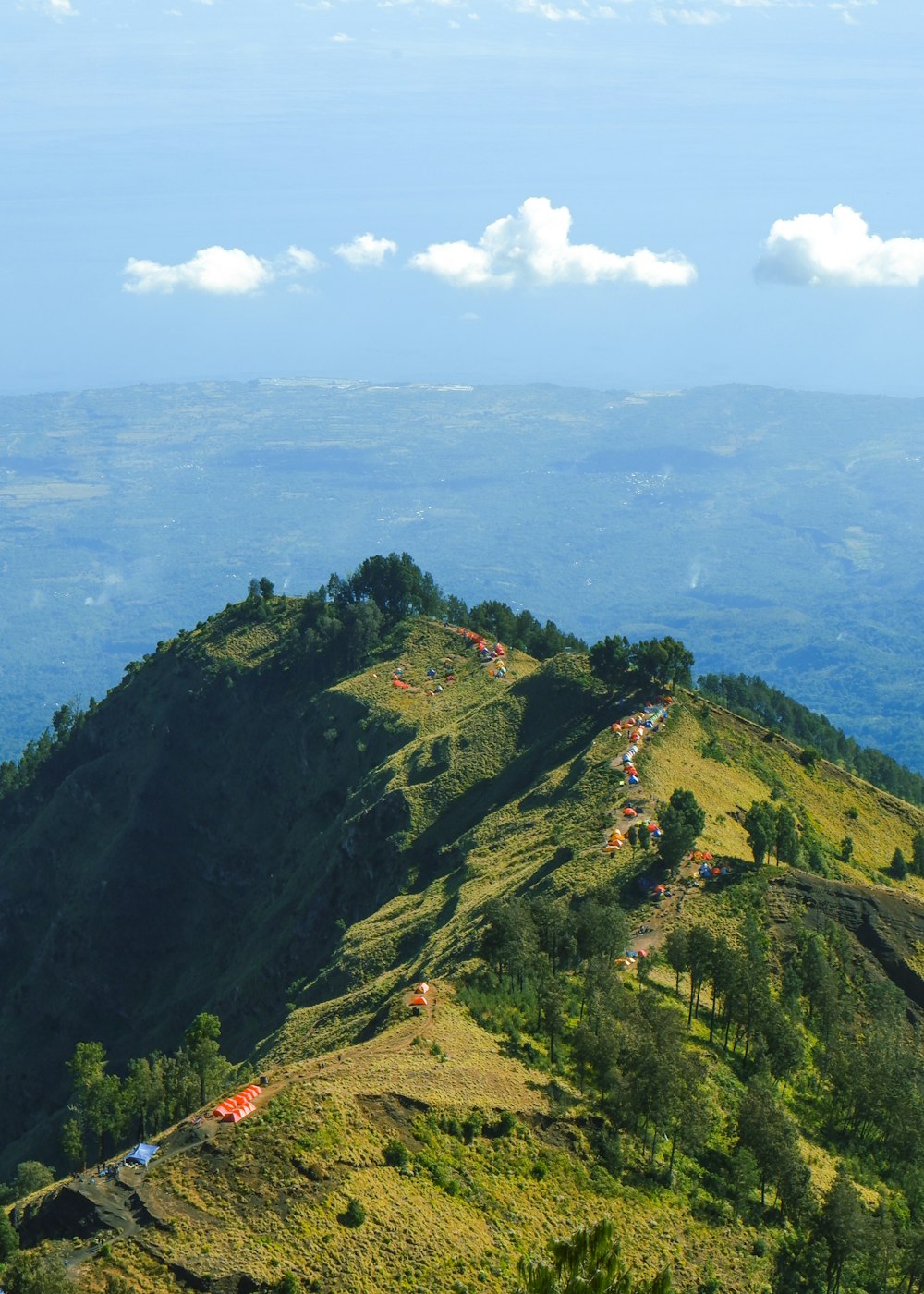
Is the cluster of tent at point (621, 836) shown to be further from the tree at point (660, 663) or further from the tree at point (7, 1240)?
the tree at point (7, 1240)

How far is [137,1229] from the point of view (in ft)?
154

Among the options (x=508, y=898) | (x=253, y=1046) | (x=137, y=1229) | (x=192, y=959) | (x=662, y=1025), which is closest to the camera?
(x=137, y=1229)

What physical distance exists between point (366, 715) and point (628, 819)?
4220 cm

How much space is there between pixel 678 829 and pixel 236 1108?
38.2 meters

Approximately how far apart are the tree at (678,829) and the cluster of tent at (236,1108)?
36.2 m

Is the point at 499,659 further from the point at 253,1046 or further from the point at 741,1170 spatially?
the point at 741,1170

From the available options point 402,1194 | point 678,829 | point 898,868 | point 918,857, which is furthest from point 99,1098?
point 918,857

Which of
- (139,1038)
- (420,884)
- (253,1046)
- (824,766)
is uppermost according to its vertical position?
(824,766)

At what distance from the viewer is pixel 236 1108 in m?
52.9

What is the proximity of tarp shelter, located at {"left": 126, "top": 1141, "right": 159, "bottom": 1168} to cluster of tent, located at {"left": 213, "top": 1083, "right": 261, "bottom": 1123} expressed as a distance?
9.11ft

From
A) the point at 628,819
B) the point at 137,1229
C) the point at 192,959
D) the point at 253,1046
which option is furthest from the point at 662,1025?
the point at 192,959

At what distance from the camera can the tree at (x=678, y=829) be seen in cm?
8288

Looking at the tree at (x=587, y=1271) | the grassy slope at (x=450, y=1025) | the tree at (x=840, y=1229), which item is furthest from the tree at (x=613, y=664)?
the tree at (x=587, y=1271)

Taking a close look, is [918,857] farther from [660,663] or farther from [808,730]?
[808,730]
